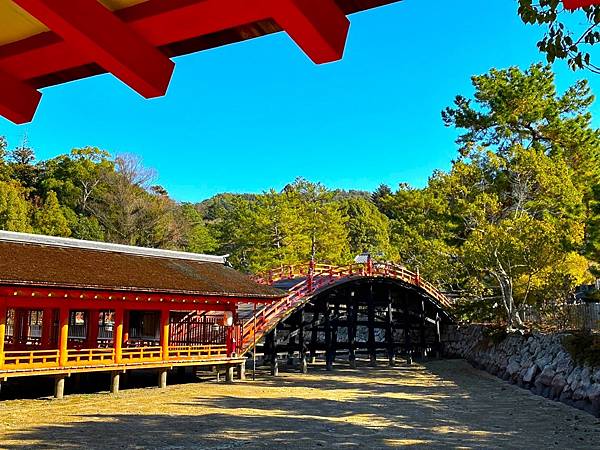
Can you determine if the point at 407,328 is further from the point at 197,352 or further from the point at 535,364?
the point at 197,352

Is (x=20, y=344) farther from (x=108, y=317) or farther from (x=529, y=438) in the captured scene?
(x=529, y=438)

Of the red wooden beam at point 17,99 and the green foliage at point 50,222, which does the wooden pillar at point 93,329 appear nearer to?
the red wooden beam at point 17,99

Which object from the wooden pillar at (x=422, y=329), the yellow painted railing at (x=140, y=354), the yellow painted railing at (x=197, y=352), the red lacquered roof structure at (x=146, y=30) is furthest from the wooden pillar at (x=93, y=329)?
the wooden pillar at (x=422, y=329)

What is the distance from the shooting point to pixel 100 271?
17281 millimetres

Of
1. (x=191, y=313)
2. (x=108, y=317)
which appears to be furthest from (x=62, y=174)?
(x=191, y=313)

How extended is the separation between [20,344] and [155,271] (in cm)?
464

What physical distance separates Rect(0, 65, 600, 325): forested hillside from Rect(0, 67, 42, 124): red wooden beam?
2104 cm

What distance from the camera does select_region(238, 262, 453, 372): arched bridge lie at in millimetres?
23281

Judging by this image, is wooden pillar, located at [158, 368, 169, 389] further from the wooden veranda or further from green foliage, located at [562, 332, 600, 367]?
green foliage, located at [562, 332, 600, 367]

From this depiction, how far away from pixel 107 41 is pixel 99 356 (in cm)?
1649

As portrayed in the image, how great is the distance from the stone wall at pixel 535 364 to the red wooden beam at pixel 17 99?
16.0 meters

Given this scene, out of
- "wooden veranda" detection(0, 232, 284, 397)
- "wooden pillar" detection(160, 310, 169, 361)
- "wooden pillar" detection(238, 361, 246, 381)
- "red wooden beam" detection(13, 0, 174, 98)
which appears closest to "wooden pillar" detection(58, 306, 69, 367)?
"wooden veranda" detection(0, 232, 284, 397)

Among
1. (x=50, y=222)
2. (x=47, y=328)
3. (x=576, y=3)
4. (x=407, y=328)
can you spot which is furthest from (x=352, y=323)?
(x=576, y=3)

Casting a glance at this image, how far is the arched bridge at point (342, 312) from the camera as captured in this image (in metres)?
23.3
